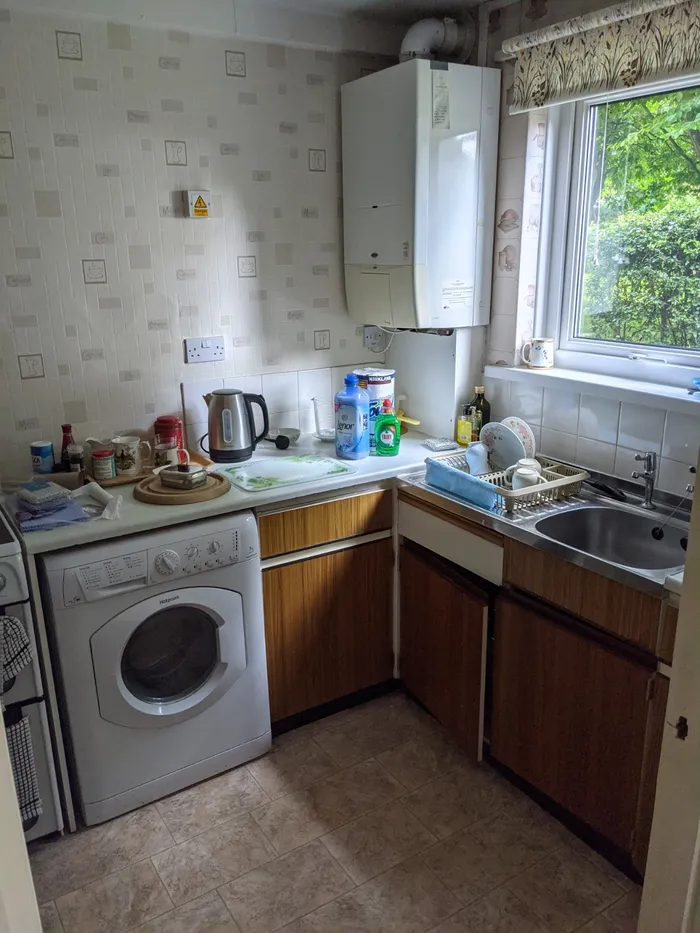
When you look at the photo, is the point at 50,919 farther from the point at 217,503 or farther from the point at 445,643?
the point at 445,643

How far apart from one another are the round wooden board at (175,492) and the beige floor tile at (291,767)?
33.1 inches

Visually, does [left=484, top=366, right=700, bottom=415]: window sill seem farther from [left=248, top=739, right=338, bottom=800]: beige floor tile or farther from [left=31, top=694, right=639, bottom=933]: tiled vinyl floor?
[left=248, top=739, right=338, bottom=800]: beige floor tile

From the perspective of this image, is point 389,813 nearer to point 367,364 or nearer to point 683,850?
point 683,850

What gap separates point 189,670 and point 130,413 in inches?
32.9

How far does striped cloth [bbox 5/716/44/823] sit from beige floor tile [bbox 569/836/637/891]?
137 cm

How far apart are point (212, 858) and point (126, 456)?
1.14 m

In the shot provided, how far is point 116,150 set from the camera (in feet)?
6.95

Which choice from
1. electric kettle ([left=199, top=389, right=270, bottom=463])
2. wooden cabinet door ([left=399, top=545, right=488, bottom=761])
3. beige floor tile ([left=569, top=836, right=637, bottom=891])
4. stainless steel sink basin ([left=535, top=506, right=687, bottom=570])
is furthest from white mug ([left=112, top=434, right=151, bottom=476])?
beige floor tile ([left=569, top=836, right=637, bottom=891])

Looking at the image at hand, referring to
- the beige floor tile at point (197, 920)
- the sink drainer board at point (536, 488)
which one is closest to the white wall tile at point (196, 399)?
the sink drainer board at point (536, 488)

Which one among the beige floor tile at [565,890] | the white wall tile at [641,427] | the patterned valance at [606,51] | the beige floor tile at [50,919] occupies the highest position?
the patterned valance at [606,51]

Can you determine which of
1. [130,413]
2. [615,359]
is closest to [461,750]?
[615,359]

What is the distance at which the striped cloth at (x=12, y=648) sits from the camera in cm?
163

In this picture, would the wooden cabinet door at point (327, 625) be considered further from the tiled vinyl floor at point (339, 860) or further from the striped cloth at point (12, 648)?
the striped cloth at point (12, 648)

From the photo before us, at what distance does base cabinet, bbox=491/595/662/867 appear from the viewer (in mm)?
1620
